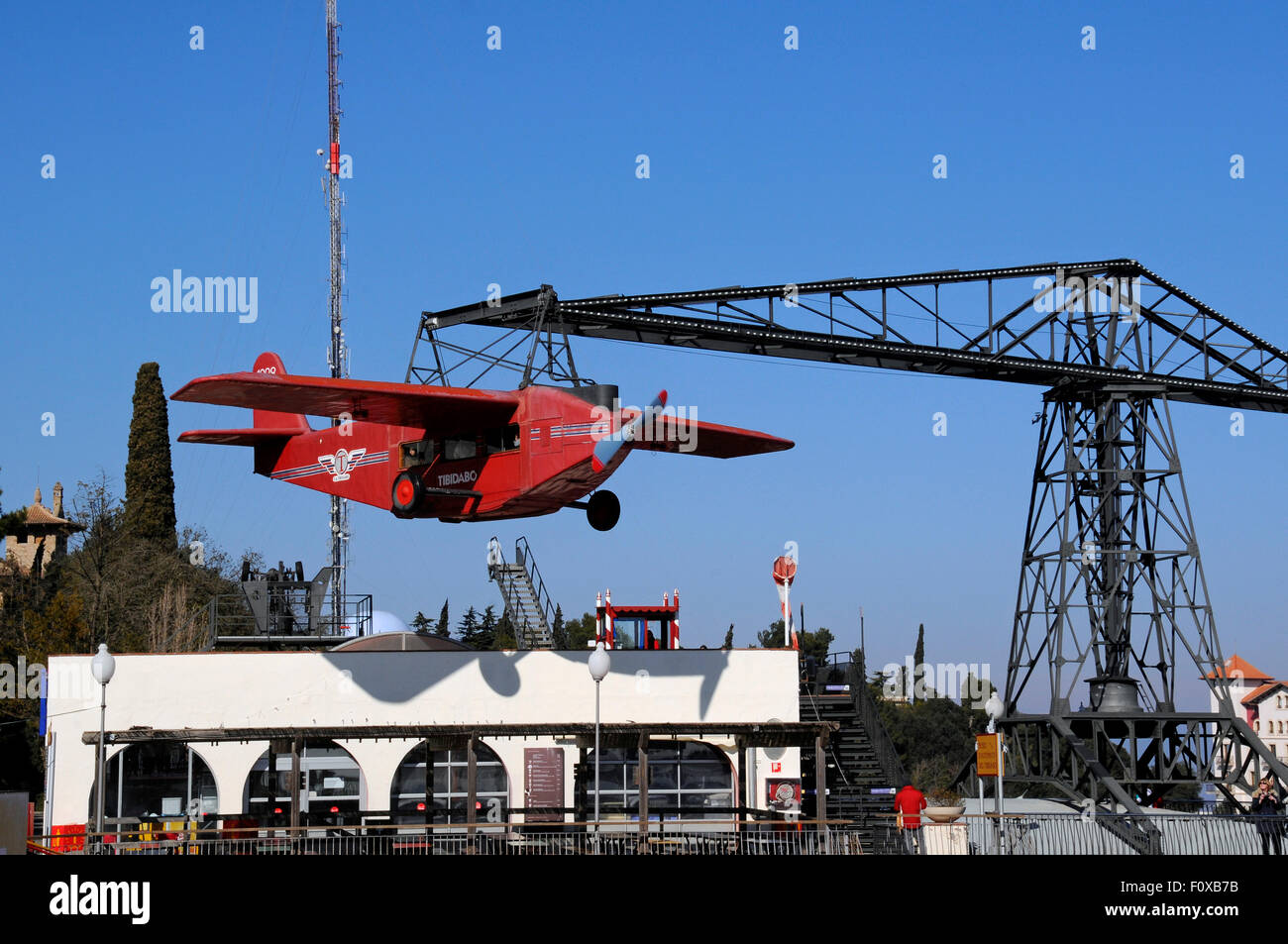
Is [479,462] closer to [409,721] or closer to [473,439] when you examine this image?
[473,439]

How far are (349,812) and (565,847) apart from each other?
23.1ft

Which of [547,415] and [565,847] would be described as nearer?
[565,847]

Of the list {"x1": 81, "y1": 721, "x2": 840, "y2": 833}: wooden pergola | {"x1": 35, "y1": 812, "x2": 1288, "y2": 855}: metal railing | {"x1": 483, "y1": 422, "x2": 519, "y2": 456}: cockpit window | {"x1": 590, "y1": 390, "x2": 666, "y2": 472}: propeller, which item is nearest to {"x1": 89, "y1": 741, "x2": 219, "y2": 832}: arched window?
{"x1": 81, "y1": 721, "x2": 840, "y2": 833}: wooden pergola

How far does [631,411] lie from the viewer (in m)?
26.3

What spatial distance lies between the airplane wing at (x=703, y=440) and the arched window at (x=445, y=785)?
825 centimetres

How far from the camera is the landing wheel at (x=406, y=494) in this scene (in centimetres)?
2872

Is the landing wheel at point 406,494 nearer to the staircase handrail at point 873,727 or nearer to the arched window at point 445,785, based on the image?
the arched window at point 445,785

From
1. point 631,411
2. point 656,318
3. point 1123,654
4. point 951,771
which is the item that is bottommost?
point 951,771

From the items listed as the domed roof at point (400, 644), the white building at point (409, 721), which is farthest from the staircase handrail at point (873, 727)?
the domed roof at point (400, 644)

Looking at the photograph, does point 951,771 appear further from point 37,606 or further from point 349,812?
point 349,812

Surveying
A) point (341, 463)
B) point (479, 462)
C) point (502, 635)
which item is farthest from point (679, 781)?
point (502, 635)
